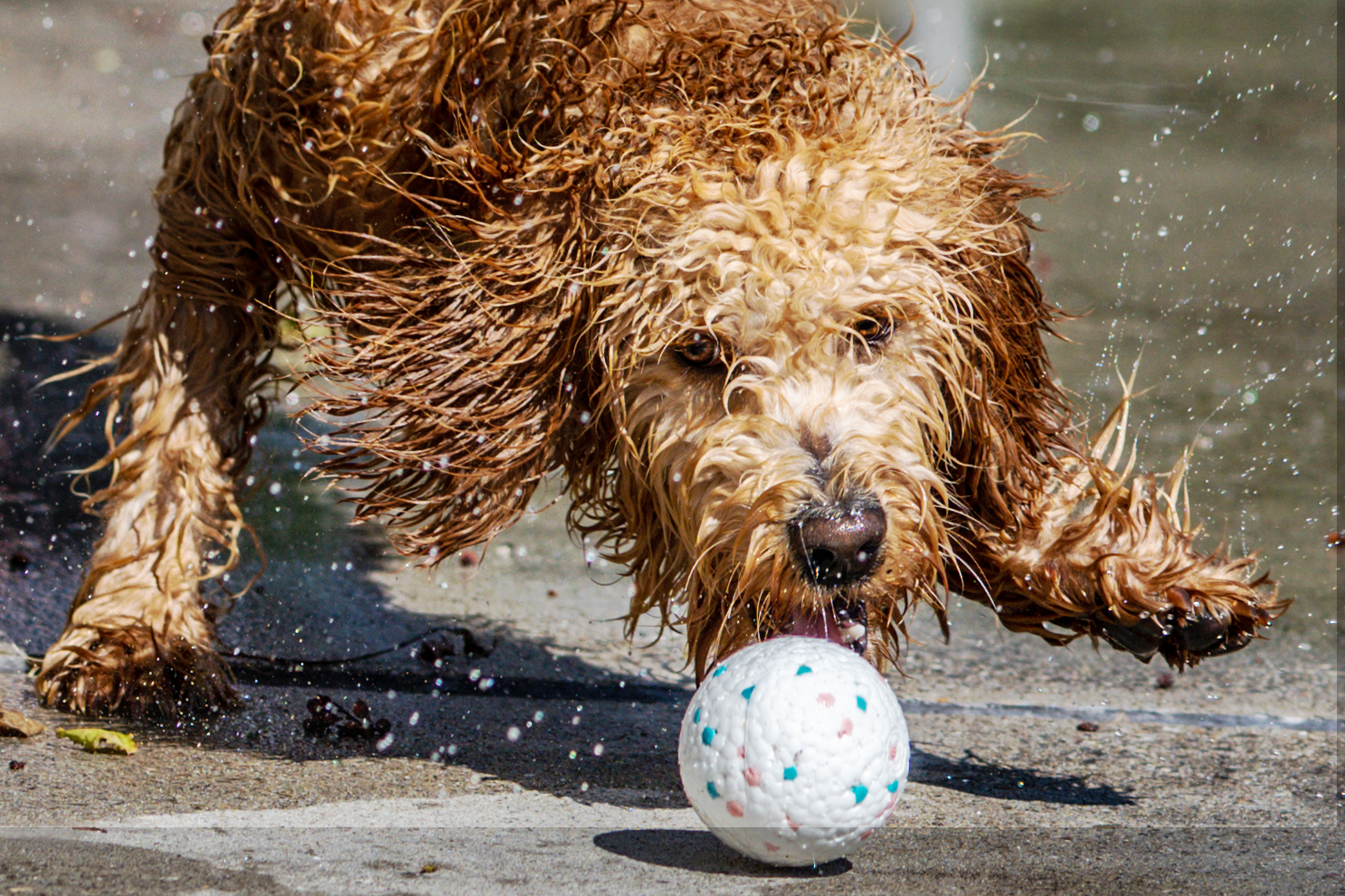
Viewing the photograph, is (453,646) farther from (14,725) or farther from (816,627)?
(816,627)

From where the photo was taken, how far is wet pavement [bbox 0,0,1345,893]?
280 cm

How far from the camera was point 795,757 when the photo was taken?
266 cm

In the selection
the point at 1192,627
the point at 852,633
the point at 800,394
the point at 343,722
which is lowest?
the point at 343,722

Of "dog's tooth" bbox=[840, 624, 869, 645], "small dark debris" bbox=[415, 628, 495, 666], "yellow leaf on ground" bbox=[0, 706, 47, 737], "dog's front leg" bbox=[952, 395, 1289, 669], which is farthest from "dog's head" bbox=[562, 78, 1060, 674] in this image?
"yellow leaf on ground" bbox=[0, 706, 47, 737]

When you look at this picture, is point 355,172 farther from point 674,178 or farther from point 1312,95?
point 1312,95

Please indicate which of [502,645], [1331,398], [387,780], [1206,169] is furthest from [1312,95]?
[387,780]

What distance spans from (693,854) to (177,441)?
1.87 meters

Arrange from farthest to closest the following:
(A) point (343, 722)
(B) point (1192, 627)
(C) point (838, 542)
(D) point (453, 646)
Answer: (D) point (453, 646) → (A) point (343, 722) → (B) point (1192, 627) → (C) point (838, 542)

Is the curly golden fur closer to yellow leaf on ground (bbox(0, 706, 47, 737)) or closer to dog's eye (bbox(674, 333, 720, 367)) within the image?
dog's eye (bbox(674, 333, 720, 367))

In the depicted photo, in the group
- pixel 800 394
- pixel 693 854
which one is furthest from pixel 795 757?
pixel 800 394

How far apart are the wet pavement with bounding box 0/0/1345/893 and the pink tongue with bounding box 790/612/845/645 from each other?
0.41 meters

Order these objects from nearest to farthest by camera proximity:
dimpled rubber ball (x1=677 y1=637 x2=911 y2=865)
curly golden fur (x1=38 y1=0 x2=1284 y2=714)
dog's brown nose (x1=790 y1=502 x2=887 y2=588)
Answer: dimpled rubber ball (x1=677 y1=637 x2=911 y2=865) → dog's brown nose (x1=790 y1=502 x2=887 y2=588) → curly golden fur (x1=38 y1=0 x2=1284 y2=714)

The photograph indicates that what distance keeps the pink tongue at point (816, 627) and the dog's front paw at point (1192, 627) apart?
0.74 meters

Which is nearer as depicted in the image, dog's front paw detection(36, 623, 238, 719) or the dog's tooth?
the dog's tooth
